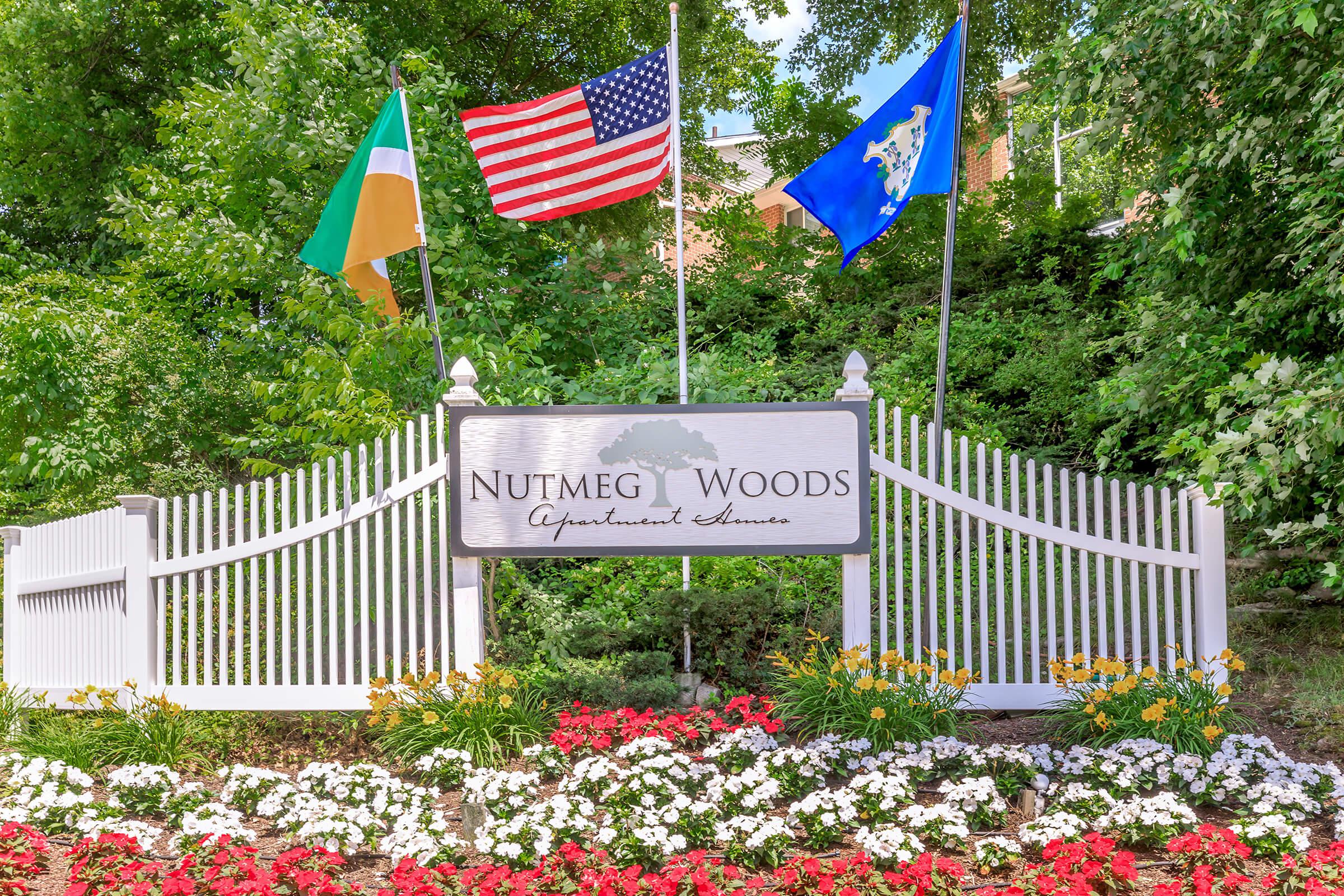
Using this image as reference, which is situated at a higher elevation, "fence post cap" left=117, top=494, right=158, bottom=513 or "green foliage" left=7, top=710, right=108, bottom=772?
"fence post cap" left=117, top=494, right=158, bottom=513

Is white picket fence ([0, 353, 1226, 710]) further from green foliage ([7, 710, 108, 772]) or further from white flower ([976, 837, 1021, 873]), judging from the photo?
white flower ([976, 837, 1021, 873])

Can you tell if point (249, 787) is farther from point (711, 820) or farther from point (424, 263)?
point (424, 263)

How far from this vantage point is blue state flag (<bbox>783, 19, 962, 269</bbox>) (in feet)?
18.0

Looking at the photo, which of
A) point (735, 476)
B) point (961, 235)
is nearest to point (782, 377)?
point (961, 235)

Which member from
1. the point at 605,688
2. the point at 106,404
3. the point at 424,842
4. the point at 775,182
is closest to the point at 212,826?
the point at 424,842

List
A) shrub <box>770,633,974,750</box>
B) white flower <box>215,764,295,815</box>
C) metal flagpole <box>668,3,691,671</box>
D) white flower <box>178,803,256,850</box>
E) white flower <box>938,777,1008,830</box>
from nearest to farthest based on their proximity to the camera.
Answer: white flower <box>178,803,256,850</box> < white flower <box>938,777,1008,830</box> < white flower <box>215,764,295,815</box> < shrub <box>770,633,974,750</box> < metal flagpole <box>668,3,691,671</box>

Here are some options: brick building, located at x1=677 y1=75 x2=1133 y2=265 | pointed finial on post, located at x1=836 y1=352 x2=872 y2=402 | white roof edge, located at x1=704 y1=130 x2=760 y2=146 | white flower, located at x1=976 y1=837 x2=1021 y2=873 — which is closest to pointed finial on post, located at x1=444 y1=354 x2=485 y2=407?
pointed finial on post, located at x1=836 y1=352 x2=872 y2=402

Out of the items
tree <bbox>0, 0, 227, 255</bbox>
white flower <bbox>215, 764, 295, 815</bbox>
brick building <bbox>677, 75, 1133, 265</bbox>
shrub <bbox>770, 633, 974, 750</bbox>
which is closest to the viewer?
white flower <bbox>215, 764, 295, 815</bbox>

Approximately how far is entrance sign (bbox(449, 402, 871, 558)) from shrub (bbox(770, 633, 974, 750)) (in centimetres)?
61

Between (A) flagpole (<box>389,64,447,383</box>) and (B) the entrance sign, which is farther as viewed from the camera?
(A) flagpole (<box>389,64,447,383</box>)

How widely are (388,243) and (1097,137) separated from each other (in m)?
4.49

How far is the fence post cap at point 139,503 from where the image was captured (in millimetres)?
5133

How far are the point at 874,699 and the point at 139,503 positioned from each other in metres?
3.95

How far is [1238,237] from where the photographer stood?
6.17 metres
